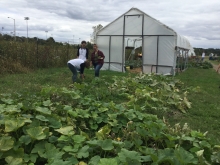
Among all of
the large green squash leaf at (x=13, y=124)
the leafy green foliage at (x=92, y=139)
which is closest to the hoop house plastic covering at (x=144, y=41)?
the leafy green foliage at (x=92, y=139)

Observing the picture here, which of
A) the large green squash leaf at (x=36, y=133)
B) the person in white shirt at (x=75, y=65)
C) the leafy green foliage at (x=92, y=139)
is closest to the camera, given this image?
the leafy green foliage at (x=92, y=139)

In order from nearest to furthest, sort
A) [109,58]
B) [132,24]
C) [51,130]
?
[51,130], [132,24], [109,58]

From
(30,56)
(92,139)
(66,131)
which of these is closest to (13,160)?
(66,131)

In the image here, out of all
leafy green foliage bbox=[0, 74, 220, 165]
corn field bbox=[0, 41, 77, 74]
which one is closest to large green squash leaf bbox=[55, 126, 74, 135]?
leafy green foliage bbox=[0, 74, 220, 165]

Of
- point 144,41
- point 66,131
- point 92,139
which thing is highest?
point 144,41

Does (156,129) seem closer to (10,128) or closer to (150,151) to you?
(150,151)

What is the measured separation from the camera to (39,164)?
2586 mm

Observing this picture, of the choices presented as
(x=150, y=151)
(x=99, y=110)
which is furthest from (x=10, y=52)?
(x=150, y=151)

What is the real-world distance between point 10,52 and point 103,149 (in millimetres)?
10511

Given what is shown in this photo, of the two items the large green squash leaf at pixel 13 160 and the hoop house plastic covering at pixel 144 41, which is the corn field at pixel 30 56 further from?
the large green squash leaf at pixel 13 160

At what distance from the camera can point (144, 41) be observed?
14.6m

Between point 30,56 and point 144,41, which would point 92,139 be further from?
point 144,41

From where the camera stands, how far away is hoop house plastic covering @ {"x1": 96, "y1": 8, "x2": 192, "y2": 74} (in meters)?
13.8

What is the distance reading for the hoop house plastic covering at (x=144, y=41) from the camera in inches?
544
